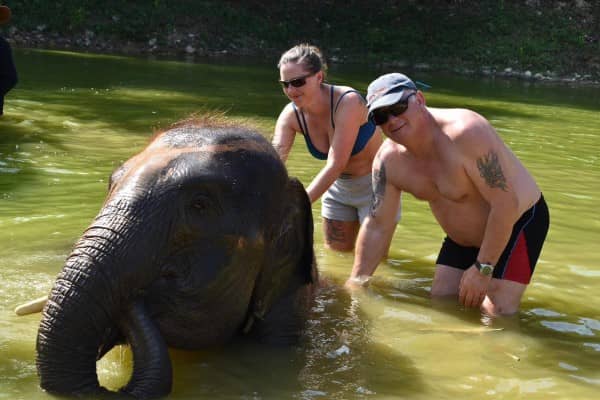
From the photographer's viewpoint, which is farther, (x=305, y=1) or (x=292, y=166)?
(x=305, y=1)

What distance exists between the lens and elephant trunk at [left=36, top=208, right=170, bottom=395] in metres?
3.69

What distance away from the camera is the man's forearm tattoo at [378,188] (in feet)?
19.6

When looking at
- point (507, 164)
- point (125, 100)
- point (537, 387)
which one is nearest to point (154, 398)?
point (537, 387)

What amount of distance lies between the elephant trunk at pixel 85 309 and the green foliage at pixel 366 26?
22.0 meters

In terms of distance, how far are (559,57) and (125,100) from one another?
15.6 meters

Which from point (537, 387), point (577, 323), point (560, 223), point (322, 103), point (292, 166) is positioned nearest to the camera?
point (537, 387)

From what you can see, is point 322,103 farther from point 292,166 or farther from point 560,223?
point 292,166

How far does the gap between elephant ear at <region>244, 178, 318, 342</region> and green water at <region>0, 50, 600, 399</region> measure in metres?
0.13

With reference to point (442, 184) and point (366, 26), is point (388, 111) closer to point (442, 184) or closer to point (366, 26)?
point (442, 184)

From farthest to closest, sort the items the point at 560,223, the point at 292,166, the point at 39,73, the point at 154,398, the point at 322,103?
the point at 39,73 → the point at 292,166 → the point at 560,223 → the point at 322,103 → the point at 154,398

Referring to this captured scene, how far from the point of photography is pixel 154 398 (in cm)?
394

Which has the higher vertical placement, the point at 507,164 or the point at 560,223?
the point at 507,164

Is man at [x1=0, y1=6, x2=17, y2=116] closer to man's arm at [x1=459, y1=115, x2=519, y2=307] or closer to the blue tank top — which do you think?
the blue tank top

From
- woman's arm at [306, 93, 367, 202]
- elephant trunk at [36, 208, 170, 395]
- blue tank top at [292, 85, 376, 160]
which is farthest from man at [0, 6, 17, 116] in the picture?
elephant trunk at [36, 208, 170, 395]
